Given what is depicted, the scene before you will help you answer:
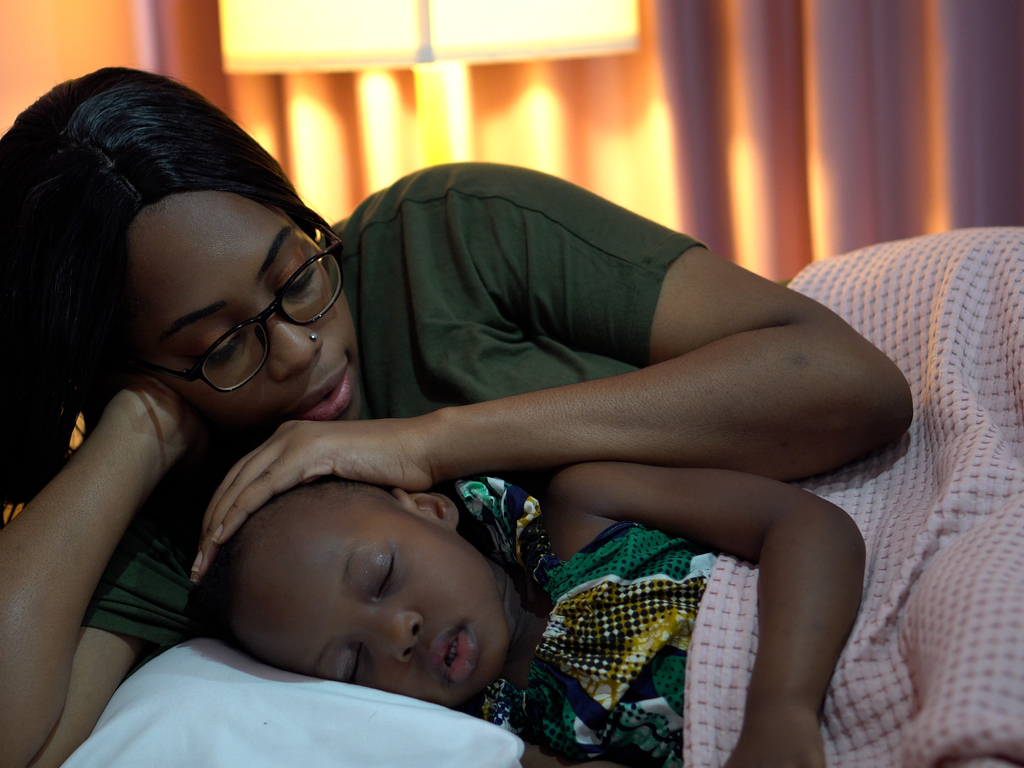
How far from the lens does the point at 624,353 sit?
1183 mm

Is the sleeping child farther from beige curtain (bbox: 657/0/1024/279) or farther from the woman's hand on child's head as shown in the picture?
beige curtain (bbox: 657/0/1024/279)

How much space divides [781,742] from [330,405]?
0.70 metres

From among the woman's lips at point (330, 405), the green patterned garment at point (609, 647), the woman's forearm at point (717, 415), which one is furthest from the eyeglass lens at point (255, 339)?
the green patterned garment at point (609, 647)

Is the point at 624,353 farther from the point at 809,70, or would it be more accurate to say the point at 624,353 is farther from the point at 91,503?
the point at 809,70

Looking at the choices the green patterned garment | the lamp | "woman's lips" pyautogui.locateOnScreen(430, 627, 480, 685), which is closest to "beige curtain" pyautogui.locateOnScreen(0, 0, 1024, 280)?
the lamp

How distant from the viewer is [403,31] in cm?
204

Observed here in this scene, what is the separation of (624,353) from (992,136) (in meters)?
1.55

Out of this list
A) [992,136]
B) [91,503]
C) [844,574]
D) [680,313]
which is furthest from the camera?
[992,136]

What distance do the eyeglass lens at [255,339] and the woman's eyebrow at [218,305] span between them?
4 centimetres

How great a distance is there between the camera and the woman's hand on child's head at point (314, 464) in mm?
1014

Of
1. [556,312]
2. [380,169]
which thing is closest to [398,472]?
[556,312]

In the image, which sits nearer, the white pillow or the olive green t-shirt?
the white pillow

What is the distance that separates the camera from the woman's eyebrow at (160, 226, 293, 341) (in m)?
1.00

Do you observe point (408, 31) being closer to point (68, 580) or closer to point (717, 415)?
point (717, 415)
